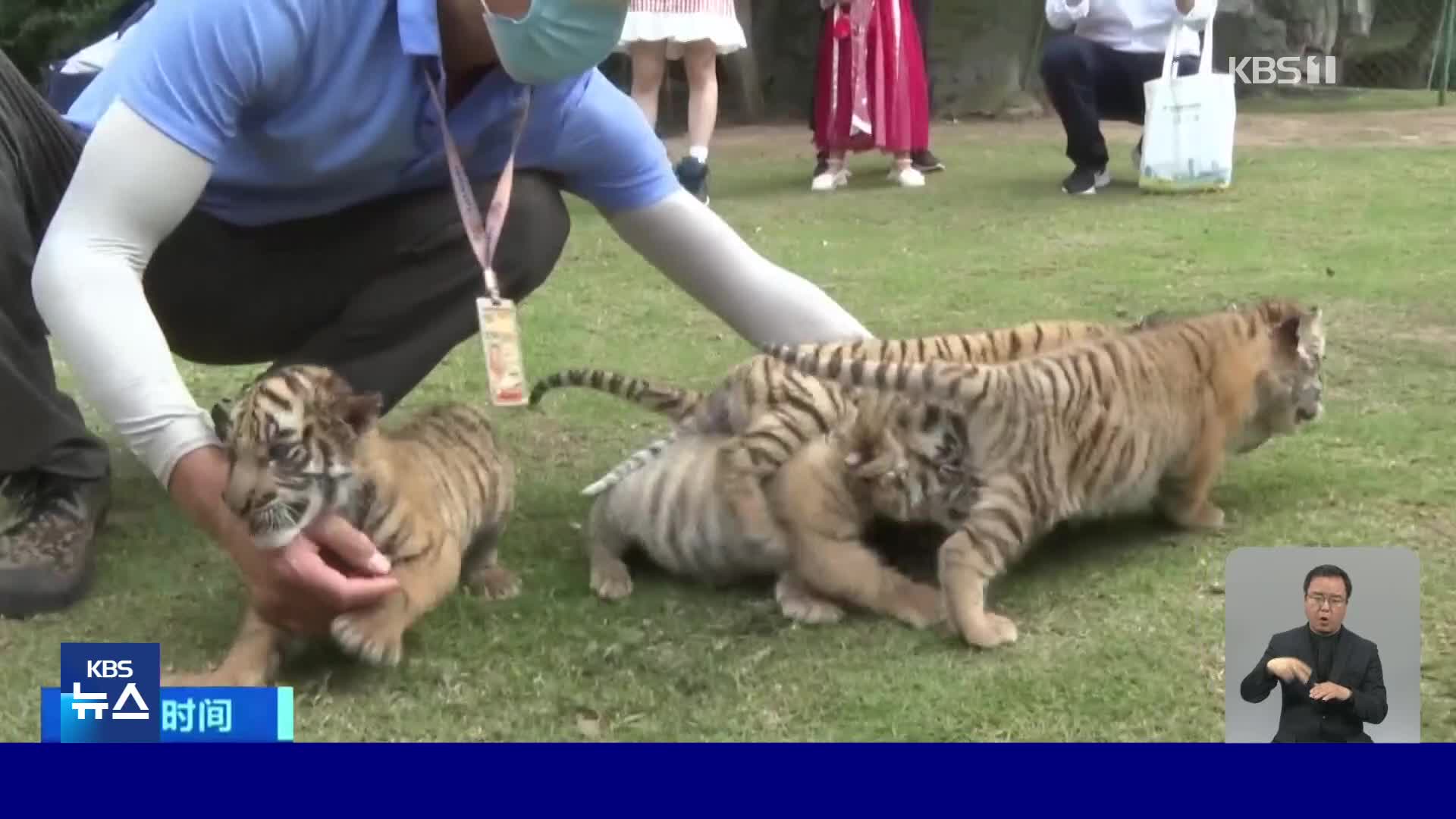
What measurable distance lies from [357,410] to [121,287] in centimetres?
36

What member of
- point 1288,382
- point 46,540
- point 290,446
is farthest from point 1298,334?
point 46,540

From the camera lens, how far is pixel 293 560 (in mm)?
2035

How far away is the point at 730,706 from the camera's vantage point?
81.7 inches

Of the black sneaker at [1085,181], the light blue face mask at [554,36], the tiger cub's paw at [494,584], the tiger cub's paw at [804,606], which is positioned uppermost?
the light blue face mask at [554,36]

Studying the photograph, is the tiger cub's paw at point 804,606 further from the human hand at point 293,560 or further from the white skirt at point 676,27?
the white skirt at point 676,27

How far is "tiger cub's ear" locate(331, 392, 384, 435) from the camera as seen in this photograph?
219 centimetres

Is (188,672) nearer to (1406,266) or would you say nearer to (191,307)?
(191,307)

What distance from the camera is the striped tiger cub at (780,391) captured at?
8.39 feet

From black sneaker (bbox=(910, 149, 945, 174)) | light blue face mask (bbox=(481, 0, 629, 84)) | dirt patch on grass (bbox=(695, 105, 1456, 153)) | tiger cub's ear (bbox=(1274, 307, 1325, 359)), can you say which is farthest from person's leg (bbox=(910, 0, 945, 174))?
light blue face mask (bbox=(481, 0, 629, 84))

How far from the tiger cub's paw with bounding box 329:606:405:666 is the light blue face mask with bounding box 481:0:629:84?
2.71 feet

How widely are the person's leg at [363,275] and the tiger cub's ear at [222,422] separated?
1.88ft

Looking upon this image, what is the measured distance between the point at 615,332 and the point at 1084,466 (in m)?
2.06

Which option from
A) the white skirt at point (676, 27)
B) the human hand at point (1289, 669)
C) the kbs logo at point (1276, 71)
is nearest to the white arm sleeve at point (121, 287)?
the human hand at point (1289, 669)
